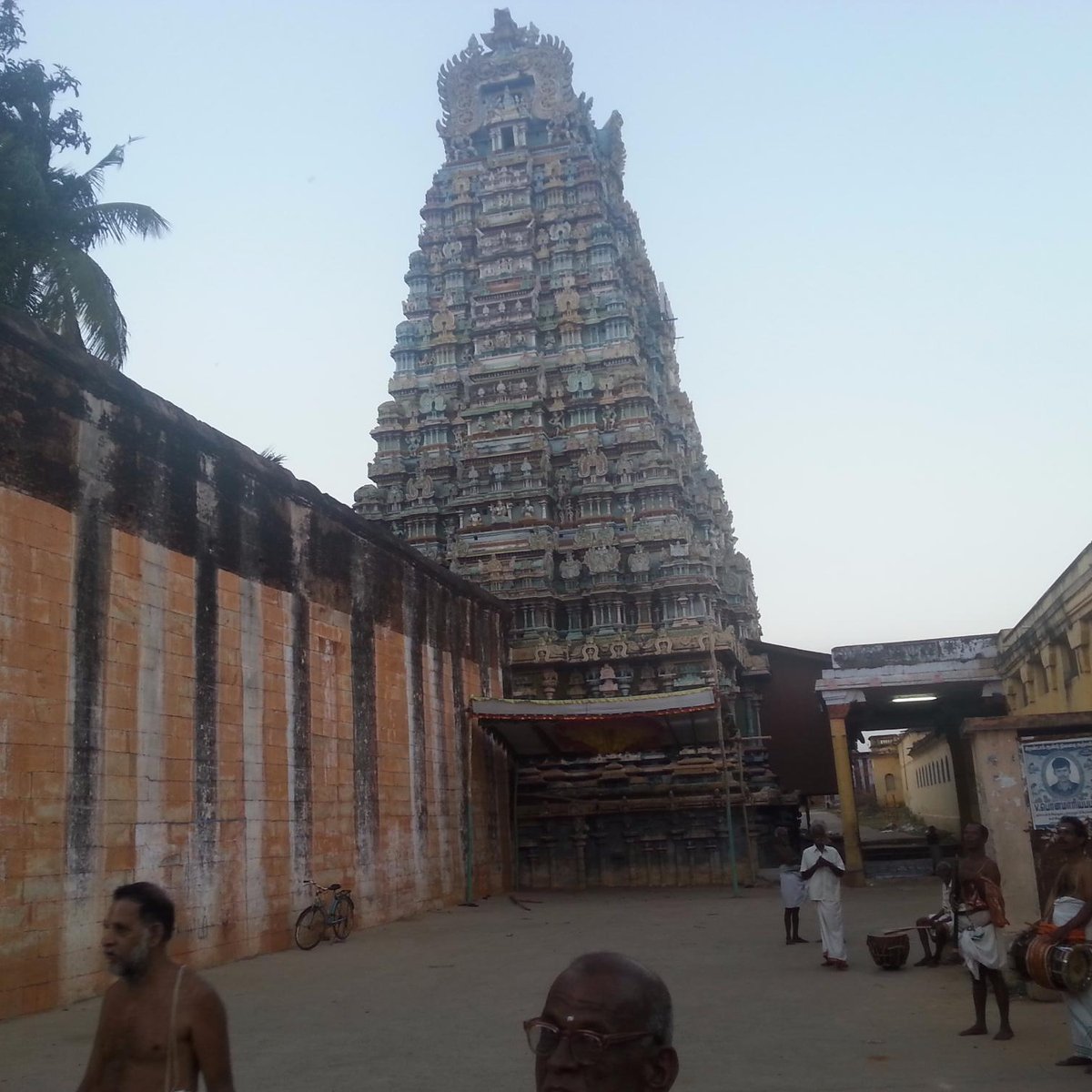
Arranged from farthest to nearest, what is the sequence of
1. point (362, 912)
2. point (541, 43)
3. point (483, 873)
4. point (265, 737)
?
point (541, 43)
point (483, 873)
point (362, 912)
point (265, 737)

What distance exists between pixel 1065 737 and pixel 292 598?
9291 mm

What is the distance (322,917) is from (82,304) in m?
10.2

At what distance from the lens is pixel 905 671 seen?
2086 cm

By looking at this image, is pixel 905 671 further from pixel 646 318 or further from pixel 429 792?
pixel 646 318

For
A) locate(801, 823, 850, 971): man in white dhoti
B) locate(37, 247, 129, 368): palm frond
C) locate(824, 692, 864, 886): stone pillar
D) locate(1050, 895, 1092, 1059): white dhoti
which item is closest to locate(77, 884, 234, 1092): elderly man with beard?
locate(1050, 895, 1092, 1059): white dhoti

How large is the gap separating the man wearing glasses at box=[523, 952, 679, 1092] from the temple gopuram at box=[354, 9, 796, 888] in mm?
16708

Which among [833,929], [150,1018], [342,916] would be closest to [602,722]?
[342,916]

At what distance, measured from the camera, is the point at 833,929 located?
35.9 ft

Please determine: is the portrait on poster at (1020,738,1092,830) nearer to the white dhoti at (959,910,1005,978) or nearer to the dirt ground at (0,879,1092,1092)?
the dirt ground at (0,879,1092,1092)

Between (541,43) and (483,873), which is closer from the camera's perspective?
(483,873)

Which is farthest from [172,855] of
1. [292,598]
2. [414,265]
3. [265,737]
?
[414,265]

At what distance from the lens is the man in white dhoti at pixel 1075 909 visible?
20.9 feet

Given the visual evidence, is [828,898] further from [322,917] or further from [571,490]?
[571,490]

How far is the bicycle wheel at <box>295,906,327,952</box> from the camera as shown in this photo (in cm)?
1343
